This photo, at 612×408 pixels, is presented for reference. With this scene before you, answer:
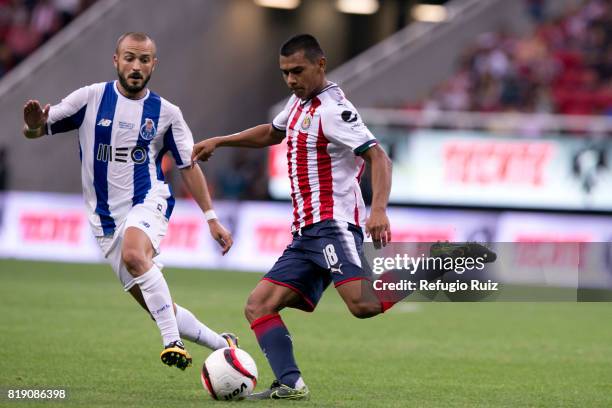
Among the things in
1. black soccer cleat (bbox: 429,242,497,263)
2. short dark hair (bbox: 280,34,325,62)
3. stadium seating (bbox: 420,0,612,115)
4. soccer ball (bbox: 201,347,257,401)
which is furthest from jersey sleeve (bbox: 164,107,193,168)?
stadium seating (bbox: 420,0,612,115)

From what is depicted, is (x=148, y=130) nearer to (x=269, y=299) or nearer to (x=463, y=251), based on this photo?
(x=269, y=299)

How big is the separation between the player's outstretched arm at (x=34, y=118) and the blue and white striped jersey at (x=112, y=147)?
0.26ft

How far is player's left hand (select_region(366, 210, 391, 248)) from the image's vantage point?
22.3ft

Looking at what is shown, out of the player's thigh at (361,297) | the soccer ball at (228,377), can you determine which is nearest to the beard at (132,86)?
the soccer ball at (228,377)

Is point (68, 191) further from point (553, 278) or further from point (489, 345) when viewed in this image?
point (553, 278)

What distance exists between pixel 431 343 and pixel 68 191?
1525cm

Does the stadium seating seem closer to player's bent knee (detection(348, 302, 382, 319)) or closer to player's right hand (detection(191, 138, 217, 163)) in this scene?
player's right hand (detection(191, 138, 217, 163))

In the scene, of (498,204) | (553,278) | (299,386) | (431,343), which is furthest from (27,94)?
(299,386)

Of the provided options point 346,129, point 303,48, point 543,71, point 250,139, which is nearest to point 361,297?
point 346,129

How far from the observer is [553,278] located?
9.80m

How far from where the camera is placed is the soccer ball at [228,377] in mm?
7238

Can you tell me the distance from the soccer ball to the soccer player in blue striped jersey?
2.71 ft

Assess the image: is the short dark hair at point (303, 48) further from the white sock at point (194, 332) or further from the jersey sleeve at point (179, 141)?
the white sock at point (194, 332)

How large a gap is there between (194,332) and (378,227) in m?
1.94
